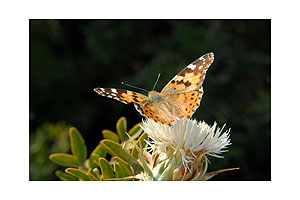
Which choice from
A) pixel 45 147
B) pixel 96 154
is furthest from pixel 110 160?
pixel 45 147

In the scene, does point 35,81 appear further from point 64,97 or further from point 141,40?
point 141,40

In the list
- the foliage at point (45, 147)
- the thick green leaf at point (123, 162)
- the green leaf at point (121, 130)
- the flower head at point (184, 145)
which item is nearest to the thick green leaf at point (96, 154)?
the green leaf at point (121, 130)

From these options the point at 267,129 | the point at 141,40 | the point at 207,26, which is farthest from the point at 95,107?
the point at 267,129

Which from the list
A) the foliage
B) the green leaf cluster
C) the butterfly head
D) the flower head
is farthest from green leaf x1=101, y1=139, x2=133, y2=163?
the foliage

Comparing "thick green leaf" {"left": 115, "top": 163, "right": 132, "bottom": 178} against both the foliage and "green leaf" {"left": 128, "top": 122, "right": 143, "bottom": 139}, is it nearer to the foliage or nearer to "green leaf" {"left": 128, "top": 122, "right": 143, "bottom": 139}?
"green leaf" {"left": 128, "top": 122, "right": 143, "bottom": 139}

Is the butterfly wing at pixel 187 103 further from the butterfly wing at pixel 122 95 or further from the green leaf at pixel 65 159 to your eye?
the green leaf at pixel 65 159
